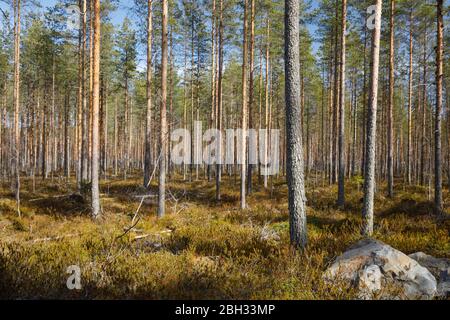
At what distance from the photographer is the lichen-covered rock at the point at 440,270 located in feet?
12.9

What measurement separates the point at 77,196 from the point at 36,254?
7.55 m

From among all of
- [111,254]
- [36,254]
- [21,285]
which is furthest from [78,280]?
[36,254]

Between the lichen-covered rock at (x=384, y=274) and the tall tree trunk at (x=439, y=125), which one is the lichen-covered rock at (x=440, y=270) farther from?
the tall tree trunk at (x=439, y=125)

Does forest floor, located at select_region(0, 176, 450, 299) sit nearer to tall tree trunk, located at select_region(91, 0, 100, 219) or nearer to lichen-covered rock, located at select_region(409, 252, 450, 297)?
tall tree trunk, located at select_region(91, 0, 100, 219)

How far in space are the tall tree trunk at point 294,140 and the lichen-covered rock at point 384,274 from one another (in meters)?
1.15

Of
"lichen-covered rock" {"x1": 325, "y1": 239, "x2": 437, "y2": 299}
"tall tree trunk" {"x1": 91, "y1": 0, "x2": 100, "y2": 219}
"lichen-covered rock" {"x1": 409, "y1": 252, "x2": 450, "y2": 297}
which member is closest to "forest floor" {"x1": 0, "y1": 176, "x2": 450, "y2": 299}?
"lichen-covered rock" {"x1": 325, "y1": 239, "x2": 437, "y2": 299}

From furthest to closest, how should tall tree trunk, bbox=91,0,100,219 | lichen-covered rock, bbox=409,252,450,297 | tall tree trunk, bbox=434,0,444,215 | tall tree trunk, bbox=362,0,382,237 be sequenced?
tall tree trunk, bbox=434,0,444,215, tall tree trunk, bbox=91,0,100,219, tall tree trunk, bbox=362,0,382,237, lichen-covered rock, bbox=409,252,450,297

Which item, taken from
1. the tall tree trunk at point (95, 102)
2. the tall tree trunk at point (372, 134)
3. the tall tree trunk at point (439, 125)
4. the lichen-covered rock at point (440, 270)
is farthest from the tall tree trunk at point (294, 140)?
the tall tree trunk at point (439, 125)

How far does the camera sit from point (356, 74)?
26.1 m

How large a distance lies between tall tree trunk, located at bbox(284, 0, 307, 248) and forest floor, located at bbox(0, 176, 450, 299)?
1.93 ft

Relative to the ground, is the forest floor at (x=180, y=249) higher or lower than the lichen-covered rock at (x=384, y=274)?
lower

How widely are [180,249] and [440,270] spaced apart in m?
5.24

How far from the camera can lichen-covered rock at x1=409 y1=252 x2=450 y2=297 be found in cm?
395

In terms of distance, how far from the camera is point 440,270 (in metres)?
4.45
